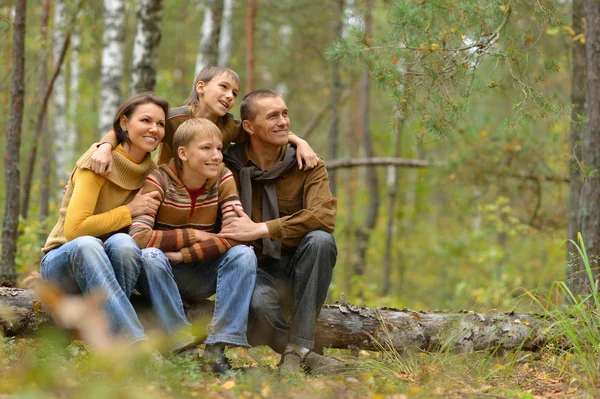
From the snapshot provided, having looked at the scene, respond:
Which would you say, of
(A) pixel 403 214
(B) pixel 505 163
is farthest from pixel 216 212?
(A) pixel 403 214

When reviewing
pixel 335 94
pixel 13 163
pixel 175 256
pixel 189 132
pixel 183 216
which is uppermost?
pixel 335 94

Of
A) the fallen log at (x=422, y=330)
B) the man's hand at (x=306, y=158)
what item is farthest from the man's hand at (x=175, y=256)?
the man's hand at (x=306, y=158)

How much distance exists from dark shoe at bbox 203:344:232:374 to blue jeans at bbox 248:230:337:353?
331 millimetres

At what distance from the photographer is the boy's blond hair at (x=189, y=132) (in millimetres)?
4012

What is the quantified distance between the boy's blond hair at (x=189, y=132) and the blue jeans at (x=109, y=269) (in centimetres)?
61

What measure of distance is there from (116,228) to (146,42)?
4.23 metres

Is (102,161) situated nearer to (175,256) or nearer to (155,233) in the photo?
(155,233)

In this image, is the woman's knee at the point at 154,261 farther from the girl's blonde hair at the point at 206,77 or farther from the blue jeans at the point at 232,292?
the girl's blonde hair at the point at 206,77

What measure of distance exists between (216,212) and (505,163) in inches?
222

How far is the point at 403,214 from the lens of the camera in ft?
50.2

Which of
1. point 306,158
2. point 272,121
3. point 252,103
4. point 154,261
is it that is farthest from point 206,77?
point 154,261

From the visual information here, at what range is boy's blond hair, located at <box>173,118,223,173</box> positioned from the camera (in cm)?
401

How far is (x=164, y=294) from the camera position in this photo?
3.84m

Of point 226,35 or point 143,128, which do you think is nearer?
point 143,128
